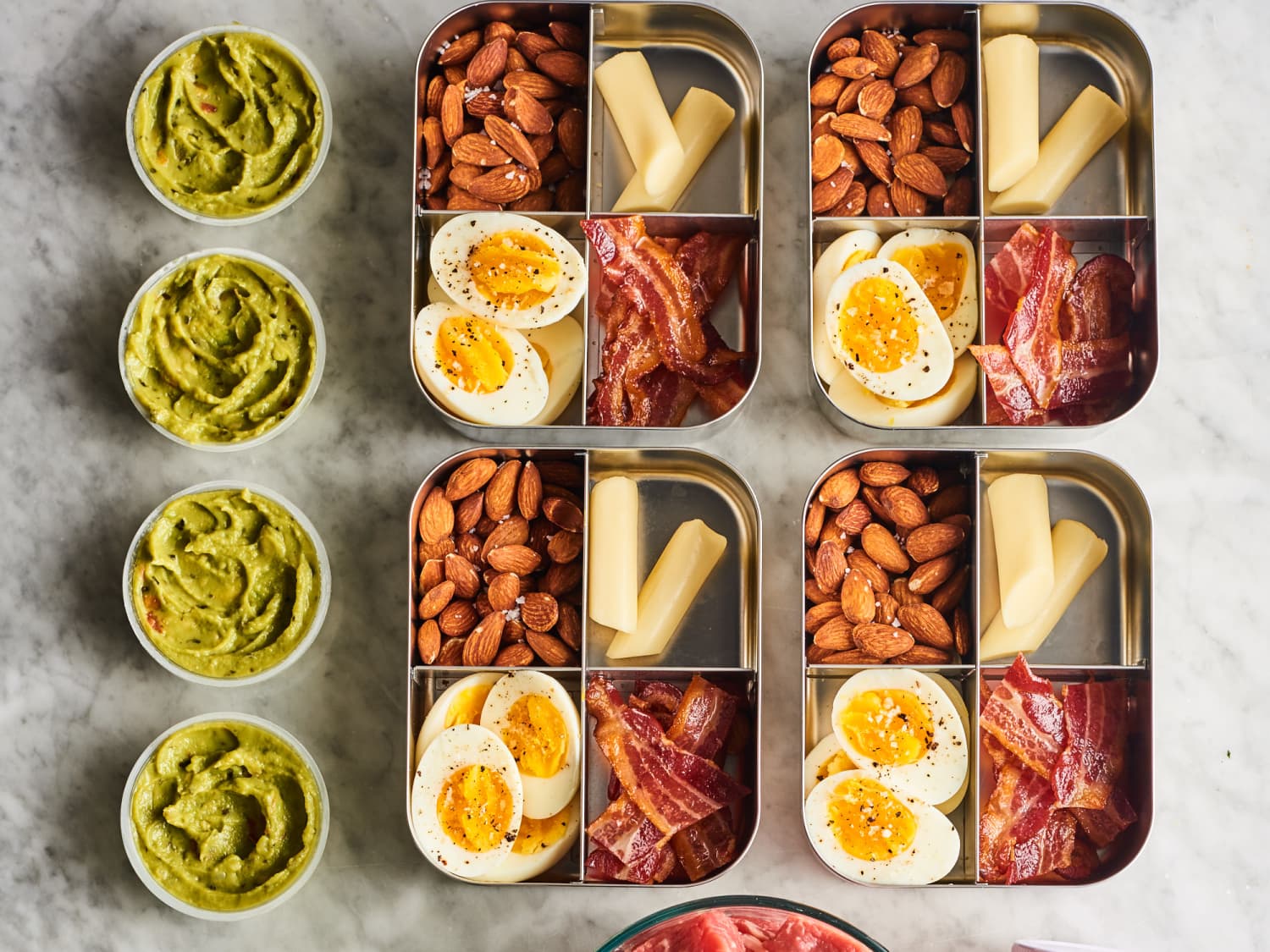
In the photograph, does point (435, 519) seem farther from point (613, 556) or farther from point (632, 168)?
point (632, 168)

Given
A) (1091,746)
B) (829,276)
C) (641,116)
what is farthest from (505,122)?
(1091,746)

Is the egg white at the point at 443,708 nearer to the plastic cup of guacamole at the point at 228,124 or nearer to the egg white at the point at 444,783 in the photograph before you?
the egg white at the point at 444,783

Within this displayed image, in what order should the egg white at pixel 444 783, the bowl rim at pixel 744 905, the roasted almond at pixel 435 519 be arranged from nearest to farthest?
the bowl rim at pixel 744 905 < the egg white at pixel 444 783 < the roasted almond at pixel 435 519

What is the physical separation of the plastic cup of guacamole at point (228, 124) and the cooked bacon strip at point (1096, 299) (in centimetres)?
133

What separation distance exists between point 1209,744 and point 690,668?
3.14 feet

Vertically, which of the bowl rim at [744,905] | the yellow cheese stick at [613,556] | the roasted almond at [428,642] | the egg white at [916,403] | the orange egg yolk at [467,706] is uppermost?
the egg white at [916,403]

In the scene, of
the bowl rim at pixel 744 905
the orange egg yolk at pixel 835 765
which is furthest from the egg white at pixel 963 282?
the bowl rim at pixel 744 905

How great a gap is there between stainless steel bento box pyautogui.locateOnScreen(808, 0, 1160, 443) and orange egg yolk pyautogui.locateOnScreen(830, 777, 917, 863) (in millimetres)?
594

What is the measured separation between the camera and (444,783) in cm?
180

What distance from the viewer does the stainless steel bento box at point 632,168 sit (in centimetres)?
190

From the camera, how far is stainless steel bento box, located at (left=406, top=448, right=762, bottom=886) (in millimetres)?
1855

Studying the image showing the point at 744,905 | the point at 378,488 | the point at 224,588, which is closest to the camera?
the point at 744,905

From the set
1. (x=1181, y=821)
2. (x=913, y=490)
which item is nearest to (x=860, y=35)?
(x=913, y=490)

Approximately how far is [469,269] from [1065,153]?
106cm
